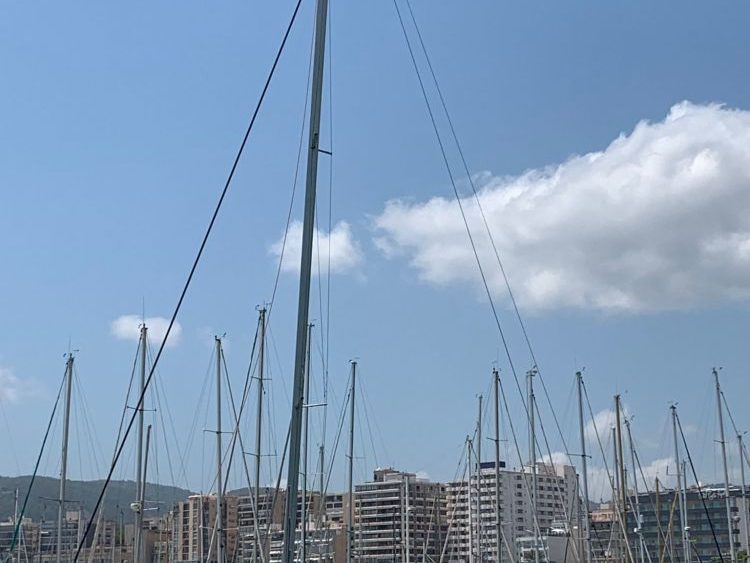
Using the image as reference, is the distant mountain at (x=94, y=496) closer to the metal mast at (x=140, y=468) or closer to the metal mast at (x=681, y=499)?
the metal mast at (x=140, y=468)

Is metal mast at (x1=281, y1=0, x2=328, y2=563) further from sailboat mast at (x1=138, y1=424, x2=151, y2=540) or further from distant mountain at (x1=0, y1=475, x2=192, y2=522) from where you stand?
sailboat mast at (x1=138, y1=424, x2=151, y2=540)

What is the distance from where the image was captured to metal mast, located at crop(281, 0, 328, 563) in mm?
19406

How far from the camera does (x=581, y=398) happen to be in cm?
6656

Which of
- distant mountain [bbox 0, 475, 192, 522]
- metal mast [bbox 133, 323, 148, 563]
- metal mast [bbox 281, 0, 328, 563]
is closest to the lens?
metal mast [bbox 281, 0, 328, 563]

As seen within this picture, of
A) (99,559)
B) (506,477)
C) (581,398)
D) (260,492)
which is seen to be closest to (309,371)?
(260,492)

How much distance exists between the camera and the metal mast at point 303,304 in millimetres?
19406

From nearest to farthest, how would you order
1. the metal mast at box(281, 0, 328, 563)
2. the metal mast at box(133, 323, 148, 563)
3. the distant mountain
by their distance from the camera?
the metal mast at box(281, 0, 328, 563) < the metal mast at box(133, 323, 148, 563) < the distant mountain

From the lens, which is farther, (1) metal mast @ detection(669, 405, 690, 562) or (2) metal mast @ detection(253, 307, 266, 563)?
(1) metal mast @ detection(669, 405, 690, 562)

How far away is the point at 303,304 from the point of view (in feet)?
64.7

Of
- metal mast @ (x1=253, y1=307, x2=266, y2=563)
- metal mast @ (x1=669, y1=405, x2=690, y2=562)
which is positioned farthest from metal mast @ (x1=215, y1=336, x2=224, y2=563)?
metal mast @ (x1=669, y1=405, x2=690, y2=562)

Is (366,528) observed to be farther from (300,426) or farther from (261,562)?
(300,426)

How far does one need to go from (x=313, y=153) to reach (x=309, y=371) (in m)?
28.8

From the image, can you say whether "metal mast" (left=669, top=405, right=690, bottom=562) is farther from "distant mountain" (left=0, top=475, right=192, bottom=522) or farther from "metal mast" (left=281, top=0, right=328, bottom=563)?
"metal mast" (left=281, top=0, right=328, bottom=563)

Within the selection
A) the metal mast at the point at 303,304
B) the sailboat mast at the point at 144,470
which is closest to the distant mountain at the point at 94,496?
the sailboat mast at the point at 144,470
